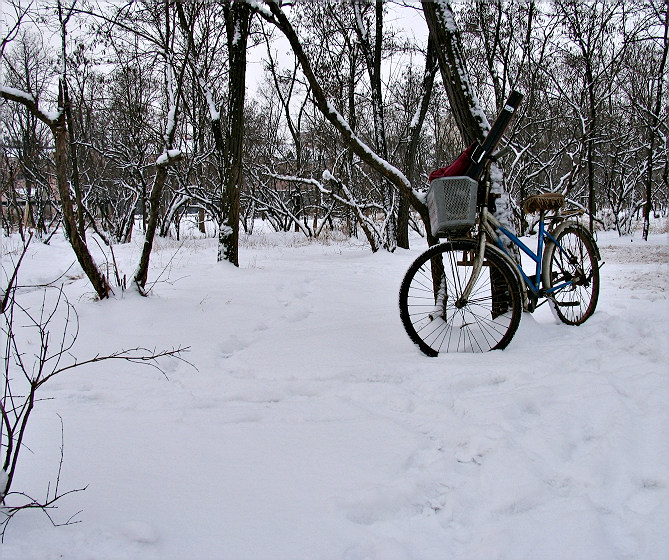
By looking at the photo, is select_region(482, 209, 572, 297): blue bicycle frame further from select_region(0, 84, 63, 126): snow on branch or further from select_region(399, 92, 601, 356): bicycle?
select_region(0, 84, 63, 126): snow on branch

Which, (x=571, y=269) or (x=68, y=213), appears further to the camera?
(x=68, y=213)

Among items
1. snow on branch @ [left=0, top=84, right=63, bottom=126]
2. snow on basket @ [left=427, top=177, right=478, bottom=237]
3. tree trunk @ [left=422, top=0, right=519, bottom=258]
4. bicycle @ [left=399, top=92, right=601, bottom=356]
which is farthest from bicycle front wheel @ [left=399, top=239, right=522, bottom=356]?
snow on branch @ [left=0, top=84, right=63, bottom=126]

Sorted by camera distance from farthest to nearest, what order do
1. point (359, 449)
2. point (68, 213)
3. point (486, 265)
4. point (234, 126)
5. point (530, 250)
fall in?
1. point (234, 126)
2. point (68, 213)
3. point (530, 250)
4. point (486, 265)
5. point (359, 449)

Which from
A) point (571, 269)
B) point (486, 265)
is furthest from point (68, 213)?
point (571, 269)

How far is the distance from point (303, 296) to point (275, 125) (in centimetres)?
1880

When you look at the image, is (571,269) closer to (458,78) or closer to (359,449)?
(458,78)

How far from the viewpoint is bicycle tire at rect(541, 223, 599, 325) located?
3.03 meters

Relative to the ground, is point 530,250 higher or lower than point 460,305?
higher

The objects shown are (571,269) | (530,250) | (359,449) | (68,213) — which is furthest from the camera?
(68,213)

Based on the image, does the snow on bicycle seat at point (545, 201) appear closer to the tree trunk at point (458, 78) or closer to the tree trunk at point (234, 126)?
the tree trunk at point (458, 78)

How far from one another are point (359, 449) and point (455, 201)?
1662 millimetres

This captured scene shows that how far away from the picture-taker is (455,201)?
2689mm

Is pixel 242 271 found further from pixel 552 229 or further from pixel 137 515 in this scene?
pixel 137 515

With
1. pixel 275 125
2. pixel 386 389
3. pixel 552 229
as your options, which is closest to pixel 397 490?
pixel 386 389
